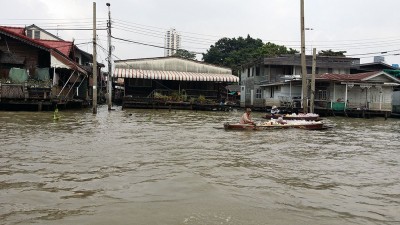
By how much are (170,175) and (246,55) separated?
2054 inches

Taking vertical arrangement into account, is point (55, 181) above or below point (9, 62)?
below

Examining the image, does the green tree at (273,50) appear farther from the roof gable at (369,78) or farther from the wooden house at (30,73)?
the wooden house at (30,73)

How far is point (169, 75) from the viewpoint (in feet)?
112

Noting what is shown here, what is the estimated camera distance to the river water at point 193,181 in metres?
5.18

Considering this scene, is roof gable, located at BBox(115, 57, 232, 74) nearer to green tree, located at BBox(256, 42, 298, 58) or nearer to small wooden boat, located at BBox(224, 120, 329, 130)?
green tree, located at BBox(256, 42, 298, 58)

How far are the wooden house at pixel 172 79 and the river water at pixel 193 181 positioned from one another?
20788mm

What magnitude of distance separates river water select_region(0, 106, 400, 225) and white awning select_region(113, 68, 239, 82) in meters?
20.7

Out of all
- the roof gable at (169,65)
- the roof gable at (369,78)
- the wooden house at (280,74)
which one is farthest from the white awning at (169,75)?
the roof gable at (369,78)

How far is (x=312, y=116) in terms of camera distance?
21.0 metres

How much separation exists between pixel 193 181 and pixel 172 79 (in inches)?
1067

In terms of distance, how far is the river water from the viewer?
518 centimetres

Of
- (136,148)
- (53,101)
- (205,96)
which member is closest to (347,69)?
(205,96)

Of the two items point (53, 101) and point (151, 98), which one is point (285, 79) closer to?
point (151, 98)

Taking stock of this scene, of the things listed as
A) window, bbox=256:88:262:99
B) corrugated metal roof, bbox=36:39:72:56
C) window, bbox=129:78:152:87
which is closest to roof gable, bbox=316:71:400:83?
window, bbox=256:88:262:99
